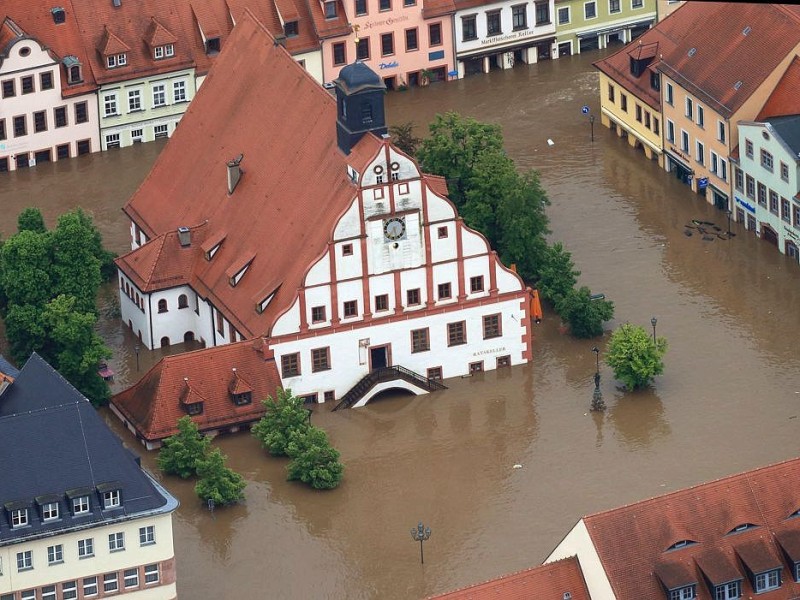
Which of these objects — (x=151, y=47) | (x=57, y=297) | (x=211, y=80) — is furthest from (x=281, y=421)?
(x=151, y=47)

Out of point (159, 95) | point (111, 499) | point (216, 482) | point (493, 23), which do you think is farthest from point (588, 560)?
point (493, 23)

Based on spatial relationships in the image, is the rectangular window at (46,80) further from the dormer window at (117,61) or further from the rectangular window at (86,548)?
→ the rectangular window at (86,548)

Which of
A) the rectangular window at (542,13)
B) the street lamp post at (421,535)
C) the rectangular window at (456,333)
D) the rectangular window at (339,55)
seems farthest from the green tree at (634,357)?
the rectangular window at (542,13)

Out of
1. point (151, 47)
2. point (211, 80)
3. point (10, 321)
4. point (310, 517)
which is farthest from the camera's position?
point (151, 47)

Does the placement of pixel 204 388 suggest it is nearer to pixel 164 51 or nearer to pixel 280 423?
pixel 280 423

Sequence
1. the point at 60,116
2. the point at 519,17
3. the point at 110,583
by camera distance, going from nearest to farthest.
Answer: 1. the point at 110,583
2. the point at 60,116
3. the point at 519,17

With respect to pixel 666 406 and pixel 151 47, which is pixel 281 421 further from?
pixel 151 47
